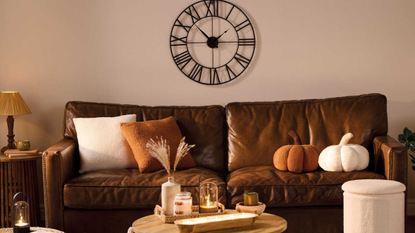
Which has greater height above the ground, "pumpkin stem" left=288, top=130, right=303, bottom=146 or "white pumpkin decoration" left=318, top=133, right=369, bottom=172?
"pumpkin stem" left=288, top=130, right=303, bottom=146

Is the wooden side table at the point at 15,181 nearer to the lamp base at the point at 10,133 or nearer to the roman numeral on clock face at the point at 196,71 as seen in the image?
the lamp base at the point at 10,133

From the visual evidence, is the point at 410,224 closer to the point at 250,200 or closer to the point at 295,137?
the point at 295,137

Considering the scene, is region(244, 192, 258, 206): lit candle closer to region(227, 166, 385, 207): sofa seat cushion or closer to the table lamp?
region(227, 166, 385, 207): sofa seat cushion

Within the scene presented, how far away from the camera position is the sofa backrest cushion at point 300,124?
3.02 m

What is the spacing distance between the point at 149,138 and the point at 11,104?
1.17m

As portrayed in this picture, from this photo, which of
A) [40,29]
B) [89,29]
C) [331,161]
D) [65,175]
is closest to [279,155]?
[331,161]

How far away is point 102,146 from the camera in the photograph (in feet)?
9.68

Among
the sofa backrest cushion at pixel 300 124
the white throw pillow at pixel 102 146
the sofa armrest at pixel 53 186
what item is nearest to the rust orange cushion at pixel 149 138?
the white throw pillow at pixel 102 146

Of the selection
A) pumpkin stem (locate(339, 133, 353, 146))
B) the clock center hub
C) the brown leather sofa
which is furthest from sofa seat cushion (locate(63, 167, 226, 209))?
the clock center hub

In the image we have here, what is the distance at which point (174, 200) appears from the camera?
1932 millimetres

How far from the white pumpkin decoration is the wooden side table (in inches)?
80.9

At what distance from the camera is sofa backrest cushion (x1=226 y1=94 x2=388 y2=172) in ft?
9.89

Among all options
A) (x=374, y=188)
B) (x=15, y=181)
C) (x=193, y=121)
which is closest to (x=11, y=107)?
(x=15, y=181)

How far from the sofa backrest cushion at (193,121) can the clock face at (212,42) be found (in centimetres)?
47
